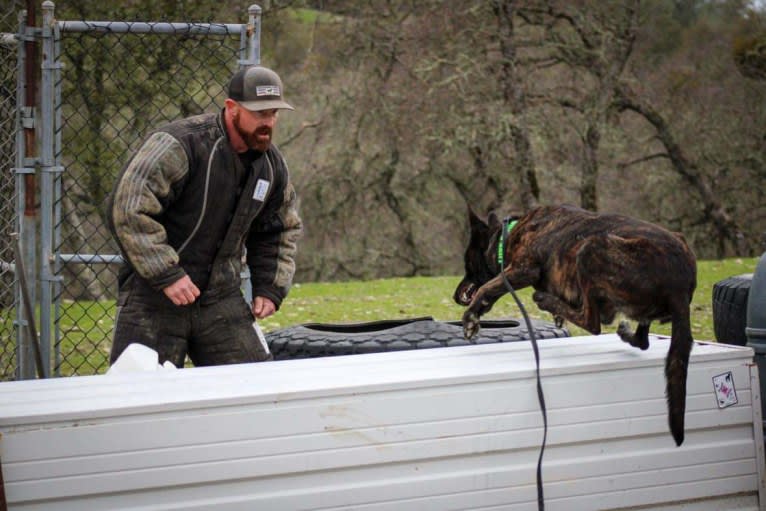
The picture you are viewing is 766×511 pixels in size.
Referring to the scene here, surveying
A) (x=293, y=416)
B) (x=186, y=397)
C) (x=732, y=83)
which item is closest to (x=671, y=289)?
(x=293, y=416)

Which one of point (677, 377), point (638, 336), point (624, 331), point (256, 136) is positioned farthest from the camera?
point (256, 136)

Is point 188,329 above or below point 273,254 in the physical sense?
below

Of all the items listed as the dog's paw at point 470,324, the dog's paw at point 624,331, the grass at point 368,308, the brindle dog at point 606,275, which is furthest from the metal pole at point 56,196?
the dog's paw at point 624,331

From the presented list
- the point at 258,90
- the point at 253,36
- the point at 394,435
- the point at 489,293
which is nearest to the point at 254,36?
the point at 253,36

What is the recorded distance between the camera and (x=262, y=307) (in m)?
4.50

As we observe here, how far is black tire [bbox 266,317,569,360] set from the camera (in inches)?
171

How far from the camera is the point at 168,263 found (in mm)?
3846

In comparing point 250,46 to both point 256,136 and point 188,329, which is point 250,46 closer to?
point 256,136

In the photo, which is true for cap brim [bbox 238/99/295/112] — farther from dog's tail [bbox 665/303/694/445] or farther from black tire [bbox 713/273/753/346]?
black tire [bbox 713/273/753/346]

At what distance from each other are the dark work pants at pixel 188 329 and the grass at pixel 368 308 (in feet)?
8.79

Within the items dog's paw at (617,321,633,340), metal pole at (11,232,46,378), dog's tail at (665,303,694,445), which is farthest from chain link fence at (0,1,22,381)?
dog's tail at (665,303,694,445)

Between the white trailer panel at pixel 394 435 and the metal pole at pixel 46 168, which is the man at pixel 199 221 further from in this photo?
the white trailer panel at pixel 394 435

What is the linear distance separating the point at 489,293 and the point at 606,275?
512 millimetres

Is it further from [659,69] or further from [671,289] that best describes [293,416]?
[659,69]
